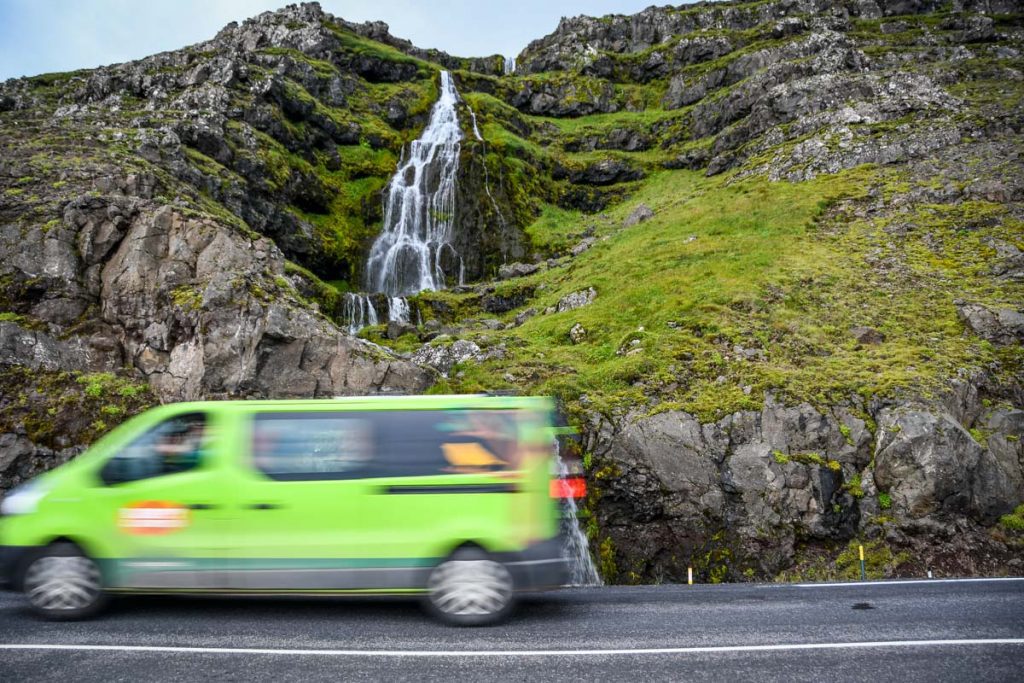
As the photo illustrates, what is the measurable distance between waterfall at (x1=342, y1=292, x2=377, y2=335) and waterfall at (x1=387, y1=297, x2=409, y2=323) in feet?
2.72

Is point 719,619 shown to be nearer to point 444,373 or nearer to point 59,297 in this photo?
point 444,373

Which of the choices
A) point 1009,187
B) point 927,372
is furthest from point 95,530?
point 1009,187

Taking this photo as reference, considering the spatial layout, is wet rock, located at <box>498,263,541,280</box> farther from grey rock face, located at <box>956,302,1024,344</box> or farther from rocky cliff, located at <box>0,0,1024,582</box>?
grey rock face, located at <box>956,302,1024,344</box>

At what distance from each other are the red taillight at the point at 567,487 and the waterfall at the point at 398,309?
2437 centimetres

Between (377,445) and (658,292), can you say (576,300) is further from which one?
(377,445)

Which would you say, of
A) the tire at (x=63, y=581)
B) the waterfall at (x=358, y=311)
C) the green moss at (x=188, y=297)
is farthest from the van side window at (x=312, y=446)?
the waterfall at (x=358, y=311)

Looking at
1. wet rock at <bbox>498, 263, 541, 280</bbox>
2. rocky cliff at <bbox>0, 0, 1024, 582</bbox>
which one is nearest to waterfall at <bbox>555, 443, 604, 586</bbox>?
rocky cliff at <bbox>0, 0, 1024, 582</bbox>

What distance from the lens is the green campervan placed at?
6.54m

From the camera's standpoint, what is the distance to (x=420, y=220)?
41531 mm

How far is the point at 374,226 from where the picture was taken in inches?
1651

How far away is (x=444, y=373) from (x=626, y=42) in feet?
238

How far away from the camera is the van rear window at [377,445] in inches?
263

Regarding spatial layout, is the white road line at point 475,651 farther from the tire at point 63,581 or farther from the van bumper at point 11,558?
the van bumper at point 11,558

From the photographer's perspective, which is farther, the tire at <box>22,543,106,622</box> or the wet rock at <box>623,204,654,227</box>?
the wet rock at <box>623,204,654,227</box>
